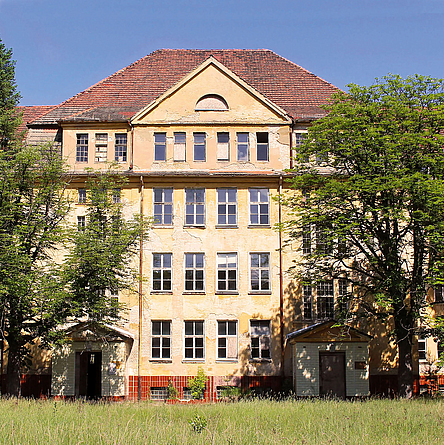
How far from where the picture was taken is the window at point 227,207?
28.6m

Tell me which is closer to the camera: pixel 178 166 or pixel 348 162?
pixel 348 162

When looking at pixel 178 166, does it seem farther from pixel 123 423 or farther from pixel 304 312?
pixel 123 423

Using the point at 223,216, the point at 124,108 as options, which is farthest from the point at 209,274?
the point at 124,108

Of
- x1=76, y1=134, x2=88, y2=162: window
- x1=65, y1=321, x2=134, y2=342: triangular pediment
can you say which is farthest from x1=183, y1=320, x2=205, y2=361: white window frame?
x1=76, y1=134, x2=88, y2=162: window

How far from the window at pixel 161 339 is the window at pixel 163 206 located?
4.76m

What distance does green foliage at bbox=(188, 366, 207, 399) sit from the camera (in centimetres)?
2620

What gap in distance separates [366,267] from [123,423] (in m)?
17.0

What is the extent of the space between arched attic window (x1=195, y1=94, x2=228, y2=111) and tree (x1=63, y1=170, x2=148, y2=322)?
764 cm

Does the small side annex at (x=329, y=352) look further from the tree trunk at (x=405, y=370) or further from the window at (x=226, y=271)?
the window at (x=226, y=271)

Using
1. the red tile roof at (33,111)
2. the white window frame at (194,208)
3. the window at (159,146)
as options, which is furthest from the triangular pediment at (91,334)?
the red tile roof at (33,111)

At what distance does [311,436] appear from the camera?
1313cm

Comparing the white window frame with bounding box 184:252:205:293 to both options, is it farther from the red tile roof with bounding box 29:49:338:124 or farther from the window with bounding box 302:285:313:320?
the red tile roof with bounding box 29:49:338:124

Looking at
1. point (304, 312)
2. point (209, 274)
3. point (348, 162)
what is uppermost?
point (348, 162)

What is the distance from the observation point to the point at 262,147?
1153 inches
